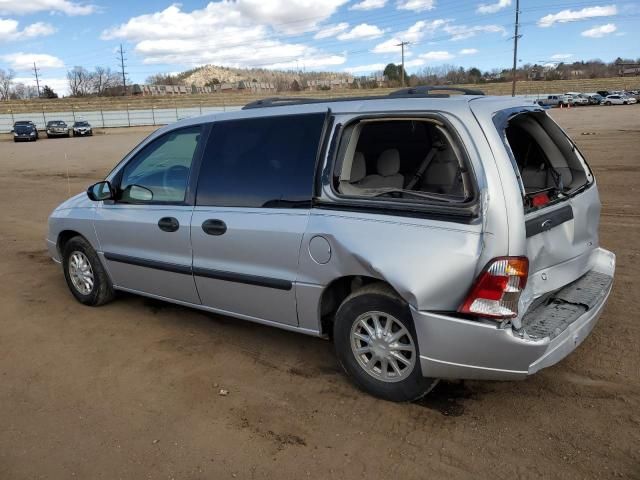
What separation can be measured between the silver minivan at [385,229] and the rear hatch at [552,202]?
0.5 inches

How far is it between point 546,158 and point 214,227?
2498 millimetres

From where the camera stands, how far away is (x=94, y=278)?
5172 millimetres

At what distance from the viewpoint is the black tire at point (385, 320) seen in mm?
3205

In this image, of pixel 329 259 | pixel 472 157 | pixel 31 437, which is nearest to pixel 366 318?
pixel 329 259

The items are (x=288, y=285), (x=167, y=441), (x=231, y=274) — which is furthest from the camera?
(x=231, y=274)

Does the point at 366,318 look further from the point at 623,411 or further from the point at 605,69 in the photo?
the point at 605,69

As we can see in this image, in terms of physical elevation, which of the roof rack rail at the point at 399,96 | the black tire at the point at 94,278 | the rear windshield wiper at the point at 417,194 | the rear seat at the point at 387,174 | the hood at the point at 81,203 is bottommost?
the black tire at the point at 94,278

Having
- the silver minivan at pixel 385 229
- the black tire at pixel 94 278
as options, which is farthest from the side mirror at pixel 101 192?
the black tire at pixel 94 278

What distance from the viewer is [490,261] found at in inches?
112

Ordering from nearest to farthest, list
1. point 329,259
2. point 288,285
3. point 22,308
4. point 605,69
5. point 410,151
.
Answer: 1. point 329,259
2. point 288,285
3. point 410,151
4. point 22,308
5. point 605,69

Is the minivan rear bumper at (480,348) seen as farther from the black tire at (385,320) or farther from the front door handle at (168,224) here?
the front door handle at (168,224)

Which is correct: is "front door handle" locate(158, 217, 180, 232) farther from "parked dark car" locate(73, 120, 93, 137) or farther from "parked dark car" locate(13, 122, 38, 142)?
"parked dark car" locate(73, 120, 93, 137)

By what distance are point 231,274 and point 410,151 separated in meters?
1.65

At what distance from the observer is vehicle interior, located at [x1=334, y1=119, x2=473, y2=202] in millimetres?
3451
